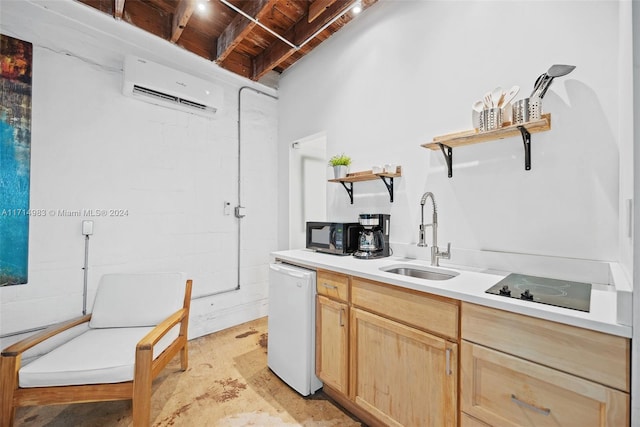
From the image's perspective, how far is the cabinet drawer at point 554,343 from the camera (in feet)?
2.62

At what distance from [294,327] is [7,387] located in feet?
4.78

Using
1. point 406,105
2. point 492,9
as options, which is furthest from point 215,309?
point 492,9

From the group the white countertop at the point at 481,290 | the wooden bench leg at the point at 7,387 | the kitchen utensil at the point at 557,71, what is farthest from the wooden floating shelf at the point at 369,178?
the wooden bench leg at the point at 7,387

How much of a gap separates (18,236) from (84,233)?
337mm

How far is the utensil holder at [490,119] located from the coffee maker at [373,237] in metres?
0.87

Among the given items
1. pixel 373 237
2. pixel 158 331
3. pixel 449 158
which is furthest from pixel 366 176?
pixel 158 331

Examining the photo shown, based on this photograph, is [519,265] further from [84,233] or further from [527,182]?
[84,233]

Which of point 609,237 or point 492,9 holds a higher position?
point 492,9

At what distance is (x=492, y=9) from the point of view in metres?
1.62

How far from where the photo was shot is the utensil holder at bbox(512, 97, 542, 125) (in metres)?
1.32

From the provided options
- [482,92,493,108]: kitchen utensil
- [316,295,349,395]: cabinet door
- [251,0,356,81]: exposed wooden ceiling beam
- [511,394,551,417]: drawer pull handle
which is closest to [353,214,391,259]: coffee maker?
[316,295,349,395]: cabinet door

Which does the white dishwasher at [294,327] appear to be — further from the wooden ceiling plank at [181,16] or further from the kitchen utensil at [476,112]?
the wooden ceiling plank at [181,16]

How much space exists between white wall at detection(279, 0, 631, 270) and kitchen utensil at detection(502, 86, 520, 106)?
0.43ft

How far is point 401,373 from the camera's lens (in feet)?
4.37
